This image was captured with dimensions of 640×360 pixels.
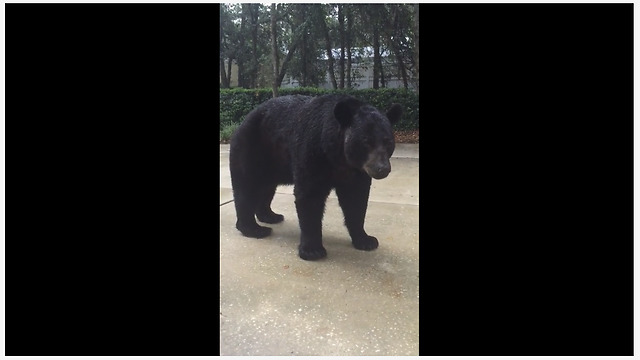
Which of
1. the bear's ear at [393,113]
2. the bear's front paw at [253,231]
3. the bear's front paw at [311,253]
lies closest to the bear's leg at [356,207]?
the bear's front paw at [311,253]

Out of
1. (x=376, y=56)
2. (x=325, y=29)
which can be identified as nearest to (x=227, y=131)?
(x=325, y=29)

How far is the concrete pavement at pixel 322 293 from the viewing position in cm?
212

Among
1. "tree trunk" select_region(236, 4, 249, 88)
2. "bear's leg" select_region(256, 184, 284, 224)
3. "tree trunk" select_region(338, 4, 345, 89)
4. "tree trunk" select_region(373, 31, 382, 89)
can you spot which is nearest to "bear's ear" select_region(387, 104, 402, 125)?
"bear's leg" select_region(256, 184, 284, 224)

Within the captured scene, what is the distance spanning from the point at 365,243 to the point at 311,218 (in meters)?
0.55

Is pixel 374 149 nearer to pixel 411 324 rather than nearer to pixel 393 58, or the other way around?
pixel 411 324

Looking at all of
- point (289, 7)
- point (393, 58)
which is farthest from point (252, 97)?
point (393, 58)

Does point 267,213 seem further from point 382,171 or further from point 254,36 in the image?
point 254,36

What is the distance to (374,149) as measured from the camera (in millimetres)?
2703

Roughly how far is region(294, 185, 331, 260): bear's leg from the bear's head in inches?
17.5

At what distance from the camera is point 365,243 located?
3420mm

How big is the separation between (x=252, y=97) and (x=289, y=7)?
3966mm

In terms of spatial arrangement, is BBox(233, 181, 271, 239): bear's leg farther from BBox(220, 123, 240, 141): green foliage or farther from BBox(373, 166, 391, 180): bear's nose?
BBox(220, 123, 240, 141): green foliage

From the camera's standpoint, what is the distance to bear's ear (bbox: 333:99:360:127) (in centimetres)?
279

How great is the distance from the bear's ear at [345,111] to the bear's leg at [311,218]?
579 millimetres
